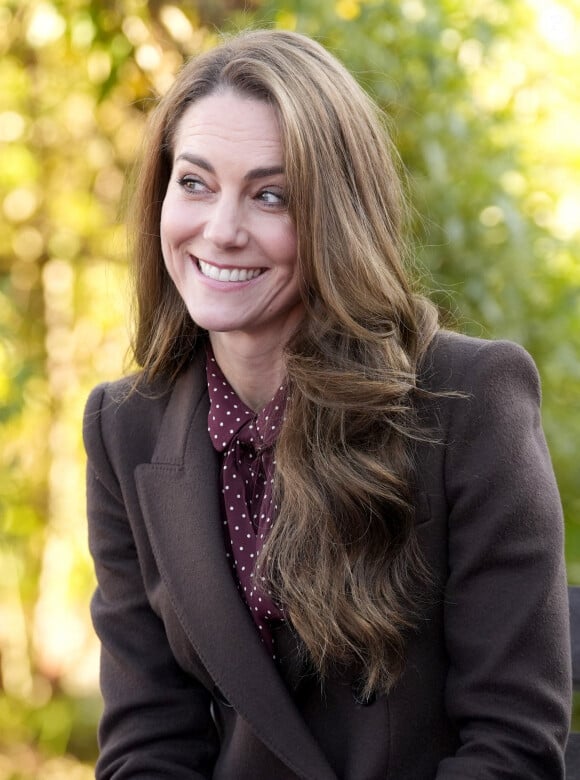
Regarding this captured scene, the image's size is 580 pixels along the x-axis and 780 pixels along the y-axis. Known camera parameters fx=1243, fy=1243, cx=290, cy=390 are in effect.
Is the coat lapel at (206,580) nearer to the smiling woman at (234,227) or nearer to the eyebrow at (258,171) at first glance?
the smiling woman at (234,227)

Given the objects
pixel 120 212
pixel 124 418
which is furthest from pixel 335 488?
pixel 120 212

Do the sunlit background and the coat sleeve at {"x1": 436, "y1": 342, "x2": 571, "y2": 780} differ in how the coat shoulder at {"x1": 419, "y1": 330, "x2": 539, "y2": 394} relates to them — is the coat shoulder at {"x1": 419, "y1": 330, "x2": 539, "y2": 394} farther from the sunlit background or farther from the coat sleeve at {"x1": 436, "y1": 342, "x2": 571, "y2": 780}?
the sunlit background

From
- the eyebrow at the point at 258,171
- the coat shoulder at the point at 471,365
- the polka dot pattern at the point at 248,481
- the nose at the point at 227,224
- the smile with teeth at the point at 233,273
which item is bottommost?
the polka dot pattern at the point at 248,481

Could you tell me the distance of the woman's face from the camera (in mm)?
1885

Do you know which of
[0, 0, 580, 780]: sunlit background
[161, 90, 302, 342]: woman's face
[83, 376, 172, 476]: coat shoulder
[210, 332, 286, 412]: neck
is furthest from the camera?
[0, 0, 580, 780]: sunlit background

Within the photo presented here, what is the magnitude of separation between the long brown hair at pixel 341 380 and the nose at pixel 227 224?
85mm

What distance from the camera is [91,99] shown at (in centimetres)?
366

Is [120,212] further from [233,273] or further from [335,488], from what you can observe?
[335,488]

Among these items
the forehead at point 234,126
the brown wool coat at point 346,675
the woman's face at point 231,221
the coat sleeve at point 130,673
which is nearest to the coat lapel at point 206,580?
the brown wool coat at point 346,675

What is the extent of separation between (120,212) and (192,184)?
0.89m

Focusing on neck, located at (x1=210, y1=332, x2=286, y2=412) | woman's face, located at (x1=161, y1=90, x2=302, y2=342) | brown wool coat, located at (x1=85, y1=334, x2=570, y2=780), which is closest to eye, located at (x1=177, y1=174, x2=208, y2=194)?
woman's face, located at (x1=161, y1=90, x2=302, y2=342)

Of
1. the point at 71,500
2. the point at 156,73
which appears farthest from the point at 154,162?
the point at 71,500

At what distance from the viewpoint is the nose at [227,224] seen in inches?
74.5

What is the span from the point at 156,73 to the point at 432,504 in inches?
72.7
